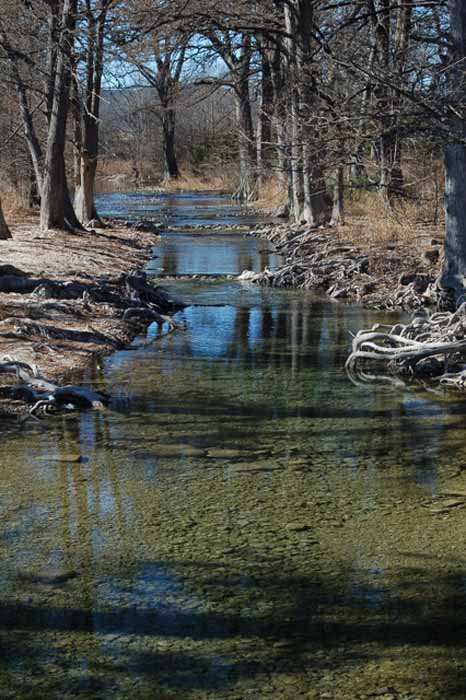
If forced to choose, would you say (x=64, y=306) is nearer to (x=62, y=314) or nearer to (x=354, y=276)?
(x=62, y=314)

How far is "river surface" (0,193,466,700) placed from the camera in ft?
13.7

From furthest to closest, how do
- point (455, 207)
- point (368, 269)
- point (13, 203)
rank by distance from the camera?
point (13, 203)
point (368, 269)
point (455, 207)

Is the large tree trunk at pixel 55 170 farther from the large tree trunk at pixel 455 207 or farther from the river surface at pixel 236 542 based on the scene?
the river surface at pixel 236 542

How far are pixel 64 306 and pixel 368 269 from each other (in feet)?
20.2

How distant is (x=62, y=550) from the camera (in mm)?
5383

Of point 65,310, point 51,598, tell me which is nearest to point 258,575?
point 51,598

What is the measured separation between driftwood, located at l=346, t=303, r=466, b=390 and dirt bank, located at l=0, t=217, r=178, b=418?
2.57m

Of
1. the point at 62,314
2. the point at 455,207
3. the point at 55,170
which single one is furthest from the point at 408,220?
the point at 62,314

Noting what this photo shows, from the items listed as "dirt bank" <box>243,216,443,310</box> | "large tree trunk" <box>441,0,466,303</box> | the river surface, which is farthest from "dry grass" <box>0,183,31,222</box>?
the river surface

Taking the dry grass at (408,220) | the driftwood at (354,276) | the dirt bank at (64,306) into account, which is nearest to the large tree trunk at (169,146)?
the dry grass at (408,220)

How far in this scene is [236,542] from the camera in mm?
5520

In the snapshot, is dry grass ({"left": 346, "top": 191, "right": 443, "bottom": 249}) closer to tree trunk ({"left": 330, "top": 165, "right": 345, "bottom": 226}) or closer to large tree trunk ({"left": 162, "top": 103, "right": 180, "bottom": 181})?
tree trunk ({"left": 330, "top": 165, "right": 345, "bottom": 226})

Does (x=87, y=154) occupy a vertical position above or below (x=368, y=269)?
above

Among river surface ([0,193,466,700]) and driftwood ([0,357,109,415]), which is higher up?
driftwood ([0,357,109,415])
